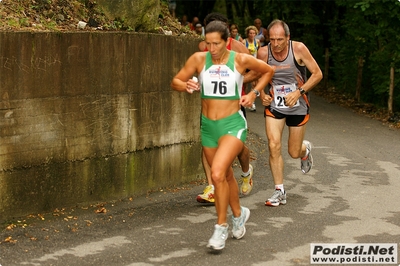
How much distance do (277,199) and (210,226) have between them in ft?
4.64

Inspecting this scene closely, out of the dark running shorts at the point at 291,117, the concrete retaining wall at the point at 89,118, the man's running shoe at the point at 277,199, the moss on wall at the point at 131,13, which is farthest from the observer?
the moss on wall at the point at 131,13

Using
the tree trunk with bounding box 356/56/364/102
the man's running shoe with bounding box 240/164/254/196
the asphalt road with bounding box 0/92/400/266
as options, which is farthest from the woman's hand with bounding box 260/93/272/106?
the tree trunk with bounding box 356/56/364/102

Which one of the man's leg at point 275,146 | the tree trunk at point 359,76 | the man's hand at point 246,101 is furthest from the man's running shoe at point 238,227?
the tree trunk at point 359,76

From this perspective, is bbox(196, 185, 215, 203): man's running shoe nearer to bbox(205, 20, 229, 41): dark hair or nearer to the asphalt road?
the asphalt road

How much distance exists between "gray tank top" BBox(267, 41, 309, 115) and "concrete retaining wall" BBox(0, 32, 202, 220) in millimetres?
1416

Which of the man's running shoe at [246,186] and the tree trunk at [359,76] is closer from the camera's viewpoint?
the man's running shoe at [246,186]

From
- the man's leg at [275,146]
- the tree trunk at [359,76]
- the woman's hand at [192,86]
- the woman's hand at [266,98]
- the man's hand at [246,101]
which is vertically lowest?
the tree trunk at [359,76]

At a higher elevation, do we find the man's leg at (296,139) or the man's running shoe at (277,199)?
the man's leg at (296,139)

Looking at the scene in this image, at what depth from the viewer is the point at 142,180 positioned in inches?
400

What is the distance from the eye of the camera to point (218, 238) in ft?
24.0

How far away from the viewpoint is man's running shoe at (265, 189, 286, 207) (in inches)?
375

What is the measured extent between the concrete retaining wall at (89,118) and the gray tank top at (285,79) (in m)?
1.42

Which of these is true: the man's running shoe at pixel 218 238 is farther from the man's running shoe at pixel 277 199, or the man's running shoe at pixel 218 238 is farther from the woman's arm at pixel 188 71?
the man's running shoe at pixel 277 199

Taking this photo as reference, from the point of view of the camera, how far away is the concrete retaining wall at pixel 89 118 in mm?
8273
